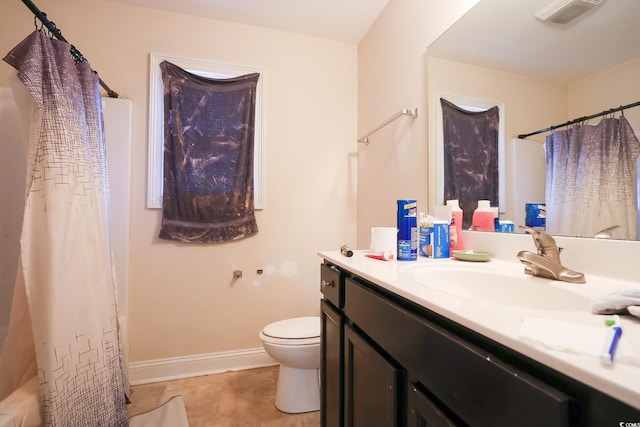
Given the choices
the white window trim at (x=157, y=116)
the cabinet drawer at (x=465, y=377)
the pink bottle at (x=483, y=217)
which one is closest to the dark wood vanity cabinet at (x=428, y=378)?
the cabinet drawer at (x=465, y=377)

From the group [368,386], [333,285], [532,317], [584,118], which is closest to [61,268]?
[333,285]

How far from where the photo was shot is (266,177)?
199cm

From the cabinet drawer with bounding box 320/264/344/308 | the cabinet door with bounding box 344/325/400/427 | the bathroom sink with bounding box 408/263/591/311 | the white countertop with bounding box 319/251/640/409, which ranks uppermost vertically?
the white countertop with bounding box 319/251/640/409

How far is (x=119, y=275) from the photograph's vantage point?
5.48 ft

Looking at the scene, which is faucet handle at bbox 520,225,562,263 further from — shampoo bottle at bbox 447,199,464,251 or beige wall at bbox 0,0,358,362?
beige wall at bbox 0,0,358,362

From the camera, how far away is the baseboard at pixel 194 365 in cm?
175

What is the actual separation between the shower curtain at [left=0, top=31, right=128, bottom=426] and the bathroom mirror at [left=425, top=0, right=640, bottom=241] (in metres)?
1.57

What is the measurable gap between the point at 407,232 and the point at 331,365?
0.58 metres

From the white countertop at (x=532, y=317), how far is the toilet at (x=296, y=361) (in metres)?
0.70

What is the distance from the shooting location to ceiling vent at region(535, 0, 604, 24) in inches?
30.8

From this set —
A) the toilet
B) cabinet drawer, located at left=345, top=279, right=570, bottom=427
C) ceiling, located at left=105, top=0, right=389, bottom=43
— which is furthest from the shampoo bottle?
ceiling, located at left=105, top=0, right=389, bottom=43

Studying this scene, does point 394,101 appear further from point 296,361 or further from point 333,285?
point 296,361

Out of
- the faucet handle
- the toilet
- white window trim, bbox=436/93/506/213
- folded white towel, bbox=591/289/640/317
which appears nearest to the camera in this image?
folded white towel, bbox=591/289/640/317

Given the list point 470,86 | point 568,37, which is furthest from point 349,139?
point 568,37
